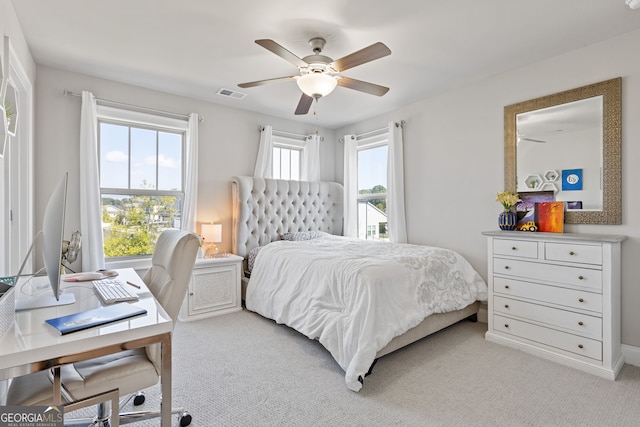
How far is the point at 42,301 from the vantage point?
1.44 m

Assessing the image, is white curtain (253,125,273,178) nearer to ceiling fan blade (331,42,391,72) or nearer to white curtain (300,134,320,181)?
white curtain (300,134,320,181)

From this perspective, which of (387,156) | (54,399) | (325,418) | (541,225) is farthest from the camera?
(387,156)

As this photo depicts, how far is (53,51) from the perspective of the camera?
283 cm

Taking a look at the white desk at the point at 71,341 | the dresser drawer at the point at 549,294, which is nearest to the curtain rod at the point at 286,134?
the dresser drawer at the point at 549,294

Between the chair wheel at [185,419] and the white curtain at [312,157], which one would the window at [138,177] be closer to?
the white curtain at [312,157]

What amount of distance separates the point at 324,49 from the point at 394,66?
0.76 meters

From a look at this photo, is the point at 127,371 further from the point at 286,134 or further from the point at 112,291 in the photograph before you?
the point at 286,134

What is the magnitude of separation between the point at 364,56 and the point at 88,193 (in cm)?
294

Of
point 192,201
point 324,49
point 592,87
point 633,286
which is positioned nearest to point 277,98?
point 324,49

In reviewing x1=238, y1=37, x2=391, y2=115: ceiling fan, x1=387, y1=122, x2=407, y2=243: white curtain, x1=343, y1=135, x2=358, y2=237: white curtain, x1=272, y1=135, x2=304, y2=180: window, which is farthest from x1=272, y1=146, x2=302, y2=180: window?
x1=238, y1=37, x2=391, y2=115: ceiling fan

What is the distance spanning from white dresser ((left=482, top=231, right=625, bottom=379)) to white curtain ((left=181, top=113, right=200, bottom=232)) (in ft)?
10.5

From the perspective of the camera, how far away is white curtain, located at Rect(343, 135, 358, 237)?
4934 mm

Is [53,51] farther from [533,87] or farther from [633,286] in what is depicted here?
[633,286]

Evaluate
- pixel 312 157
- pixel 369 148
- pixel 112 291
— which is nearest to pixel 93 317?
pixel 112 291
